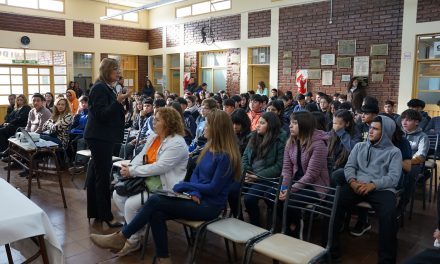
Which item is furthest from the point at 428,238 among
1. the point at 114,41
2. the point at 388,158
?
the point at 114,41

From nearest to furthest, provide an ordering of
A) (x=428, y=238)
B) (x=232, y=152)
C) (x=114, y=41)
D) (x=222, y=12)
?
(x=232, y=152)
(x=428, y=238)
(x=222, y=12)
(x=114, y=41)

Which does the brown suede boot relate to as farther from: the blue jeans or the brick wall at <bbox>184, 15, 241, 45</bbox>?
the brick wall at <bbox>184, 15, 241, 45</bbox>

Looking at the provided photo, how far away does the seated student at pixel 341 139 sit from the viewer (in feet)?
12.5

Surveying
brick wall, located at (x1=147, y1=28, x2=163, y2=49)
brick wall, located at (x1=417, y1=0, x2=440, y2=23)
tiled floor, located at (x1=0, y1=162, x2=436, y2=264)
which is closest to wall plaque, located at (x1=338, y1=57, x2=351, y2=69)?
brick wall, located at (x1=417, y1=0, x2=440, y2=23)

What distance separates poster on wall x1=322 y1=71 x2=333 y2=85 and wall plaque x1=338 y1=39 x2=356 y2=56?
0.52m

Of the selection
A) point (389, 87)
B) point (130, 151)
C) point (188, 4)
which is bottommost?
point (130, 151)

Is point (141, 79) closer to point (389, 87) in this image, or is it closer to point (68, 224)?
point (389, 87)

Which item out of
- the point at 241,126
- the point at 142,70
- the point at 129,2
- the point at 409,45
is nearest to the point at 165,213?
the point at 241,126

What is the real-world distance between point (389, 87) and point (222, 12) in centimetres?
526

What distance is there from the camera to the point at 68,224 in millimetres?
3758

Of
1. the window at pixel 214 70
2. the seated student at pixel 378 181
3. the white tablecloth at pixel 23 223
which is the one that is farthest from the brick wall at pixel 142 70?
the white tablecloth at pixel 23 223

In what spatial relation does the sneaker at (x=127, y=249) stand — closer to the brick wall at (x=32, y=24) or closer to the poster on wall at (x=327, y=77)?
the poster on wall at (x=327, y=77)

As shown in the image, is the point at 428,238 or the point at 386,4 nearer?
the point at 428,238

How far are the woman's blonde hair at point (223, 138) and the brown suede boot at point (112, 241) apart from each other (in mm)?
984
